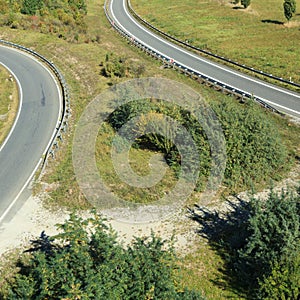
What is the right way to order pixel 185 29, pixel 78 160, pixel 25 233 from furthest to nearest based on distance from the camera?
1. pixel 185 29
2. pixel 78 160
3. pixel 25 233

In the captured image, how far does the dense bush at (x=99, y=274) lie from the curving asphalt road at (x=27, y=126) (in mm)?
8147

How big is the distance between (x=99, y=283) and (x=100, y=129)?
56.8 ft

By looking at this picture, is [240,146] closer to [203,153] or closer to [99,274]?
[203,153]

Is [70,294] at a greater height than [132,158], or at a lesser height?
greater

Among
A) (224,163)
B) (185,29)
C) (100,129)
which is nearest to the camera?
(224,163)

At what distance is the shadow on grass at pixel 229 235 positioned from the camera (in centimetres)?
1580

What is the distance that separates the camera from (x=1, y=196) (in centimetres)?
2098

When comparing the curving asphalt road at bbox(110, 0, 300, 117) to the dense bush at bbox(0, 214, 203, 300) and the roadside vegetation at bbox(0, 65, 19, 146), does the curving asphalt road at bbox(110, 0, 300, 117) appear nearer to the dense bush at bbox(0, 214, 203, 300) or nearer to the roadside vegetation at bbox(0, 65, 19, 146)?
the roadside vegetation at bbox(0, 65, 19, 146)

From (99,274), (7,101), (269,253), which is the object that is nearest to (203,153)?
(269,253)

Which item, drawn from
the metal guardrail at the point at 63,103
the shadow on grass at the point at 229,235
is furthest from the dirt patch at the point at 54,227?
the metal guardrail at the point at 63,103

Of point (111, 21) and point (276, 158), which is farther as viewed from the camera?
point (111, 21)

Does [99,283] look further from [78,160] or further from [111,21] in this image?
[111,21]

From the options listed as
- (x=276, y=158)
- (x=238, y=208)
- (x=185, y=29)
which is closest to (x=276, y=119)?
(x=276, y=158)

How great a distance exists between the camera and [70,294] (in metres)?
11.2
